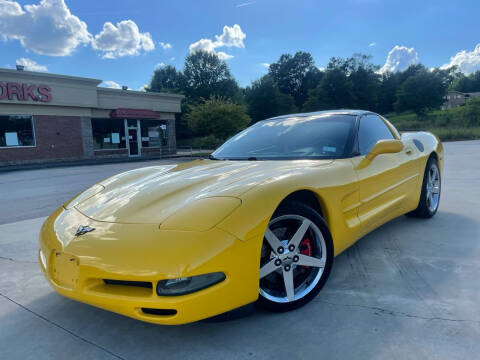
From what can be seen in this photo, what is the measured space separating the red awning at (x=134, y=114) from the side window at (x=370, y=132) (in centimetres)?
2035

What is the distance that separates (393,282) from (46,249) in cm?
233

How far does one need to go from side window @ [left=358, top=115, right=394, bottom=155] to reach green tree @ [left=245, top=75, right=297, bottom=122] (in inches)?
1908

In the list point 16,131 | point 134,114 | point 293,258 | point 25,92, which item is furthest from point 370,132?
point 134,114

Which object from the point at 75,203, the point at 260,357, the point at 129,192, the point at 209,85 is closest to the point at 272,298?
the point at 260,357

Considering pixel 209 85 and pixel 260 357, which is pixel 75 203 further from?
pixel 209 85

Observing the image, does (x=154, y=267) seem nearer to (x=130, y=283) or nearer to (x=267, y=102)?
(x=130, y=283)

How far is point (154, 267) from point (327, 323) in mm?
1056

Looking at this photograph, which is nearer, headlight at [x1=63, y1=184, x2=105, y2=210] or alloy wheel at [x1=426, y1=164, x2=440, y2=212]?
headlight at [x1=63, y1=184, x2=105, y2=210]

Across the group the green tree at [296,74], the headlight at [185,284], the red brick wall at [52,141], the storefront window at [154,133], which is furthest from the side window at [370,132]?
the green tree at [296,74]

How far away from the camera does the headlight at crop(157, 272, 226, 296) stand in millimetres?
1560

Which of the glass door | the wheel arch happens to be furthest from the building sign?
the wheel arch

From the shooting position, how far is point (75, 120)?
19922 millimetres

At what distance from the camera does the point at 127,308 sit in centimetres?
159

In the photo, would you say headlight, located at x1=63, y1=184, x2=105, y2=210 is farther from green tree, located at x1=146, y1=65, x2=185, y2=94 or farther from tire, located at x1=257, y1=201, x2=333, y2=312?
A: green tree, located at x1=146, y1=65, x2=185, y2=94
